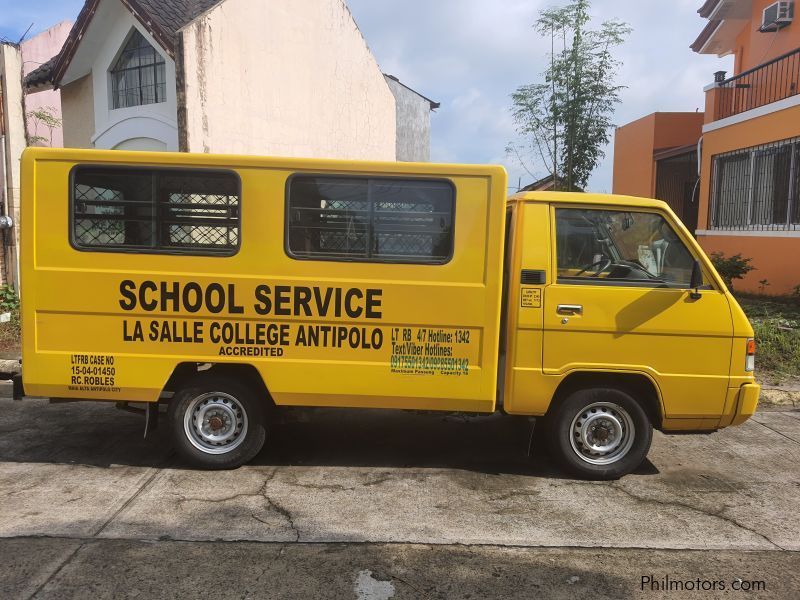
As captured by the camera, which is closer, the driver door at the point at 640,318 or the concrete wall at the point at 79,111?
the driver door at the point at 640,318

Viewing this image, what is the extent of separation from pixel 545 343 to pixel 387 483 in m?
1.56

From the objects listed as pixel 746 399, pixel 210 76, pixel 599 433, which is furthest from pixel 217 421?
pixel 210 76

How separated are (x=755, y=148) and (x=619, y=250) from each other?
371 inches

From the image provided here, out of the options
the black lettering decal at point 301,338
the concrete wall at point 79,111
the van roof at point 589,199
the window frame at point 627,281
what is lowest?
the black lettering decal at point 301,338

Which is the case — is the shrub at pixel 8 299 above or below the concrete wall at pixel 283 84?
below

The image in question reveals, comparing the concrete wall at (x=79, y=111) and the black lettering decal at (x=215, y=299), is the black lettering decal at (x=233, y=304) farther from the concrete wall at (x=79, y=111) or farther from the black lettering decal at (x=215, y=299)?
the concrete wall at (x=79, y=111)

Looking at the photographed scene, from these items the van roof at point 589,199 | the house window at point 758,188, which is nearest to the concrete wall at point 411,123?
the house window at point 758,188

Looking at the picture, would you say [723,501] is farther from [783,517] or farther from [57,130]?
[57,130]

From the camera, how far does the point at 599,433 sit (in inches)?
187

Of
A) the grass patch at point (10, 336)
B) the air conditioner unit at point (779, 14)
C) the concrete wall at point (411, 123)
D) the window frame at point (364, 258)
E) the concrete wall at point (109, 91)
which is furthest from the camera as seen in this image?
the concrete wall at point (411, 123)

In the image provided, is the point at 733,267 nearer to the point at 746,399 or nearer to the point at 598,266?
the point at 746,399

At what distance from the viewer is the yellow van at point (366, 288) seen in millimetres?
4512

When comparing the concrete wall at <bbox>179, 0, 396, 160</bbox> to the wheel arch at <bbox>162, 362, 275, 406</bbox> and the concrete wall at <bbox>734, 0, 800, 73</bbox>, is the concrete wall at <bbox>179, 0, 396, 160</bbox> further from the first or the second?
the concrete wall at <bbox>734, 0, 800, 73</bbox>

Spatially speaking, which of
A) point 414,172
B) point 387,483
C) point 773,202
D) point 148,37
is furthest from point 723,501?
point 148,37
